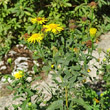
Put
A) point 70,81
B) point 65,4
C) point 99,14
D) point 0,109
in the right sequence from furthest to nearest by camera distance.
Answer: point 99,14
point 65,4
point 0,109
point 70,81

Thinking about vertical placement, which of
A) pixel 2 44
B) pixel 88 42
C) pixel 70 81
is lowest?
pixel 70 81

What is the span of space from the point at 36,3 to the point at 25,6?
12.3 inches

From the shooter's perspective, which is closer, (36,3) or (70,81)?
(70,81)

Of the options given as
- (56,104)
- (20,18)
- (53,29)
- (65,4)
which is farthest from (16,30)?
(56,104)

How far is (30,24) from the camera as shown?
3736mm

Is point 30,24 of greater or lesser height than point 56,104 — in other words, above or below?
above

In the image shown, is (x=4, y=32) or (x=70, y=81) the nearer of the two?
(x=70, y=81)

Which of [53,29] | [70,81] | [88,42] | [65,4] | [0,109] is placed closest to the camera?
[70,81]

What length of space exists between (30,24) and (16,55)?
522 millimetres

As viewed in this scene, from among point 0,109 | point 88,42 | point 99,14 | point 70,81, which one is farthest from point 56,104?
point 99,14

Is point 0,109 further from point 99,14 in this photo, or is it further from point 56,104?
point 99,14

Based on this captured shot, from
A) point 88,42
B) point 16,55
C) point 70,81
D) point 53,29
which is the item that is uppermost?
point 16,55

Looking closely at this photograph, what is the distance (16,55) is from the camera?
364cm

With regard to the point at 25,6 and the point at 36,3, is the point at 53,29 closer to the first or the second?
the point at 25,6
